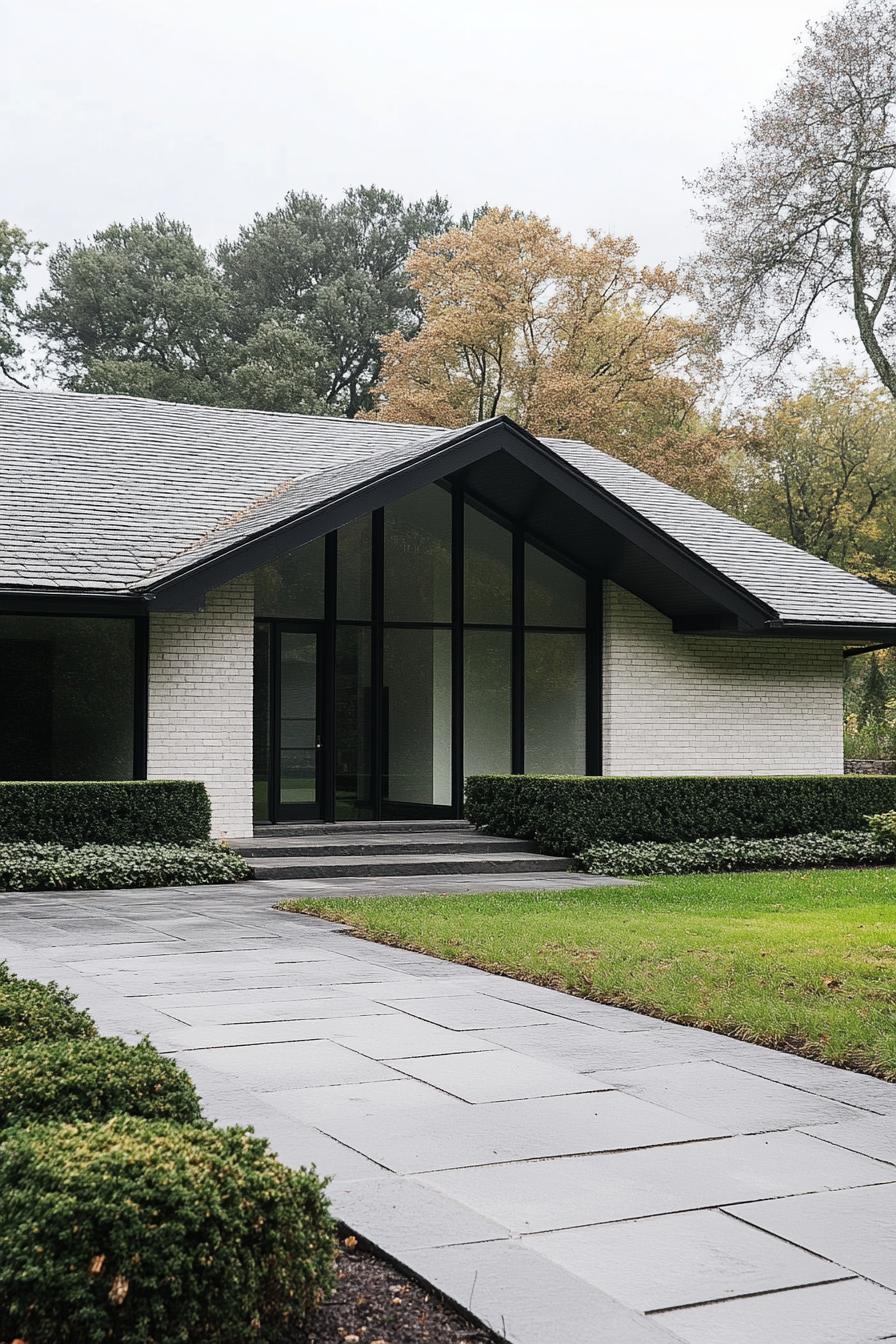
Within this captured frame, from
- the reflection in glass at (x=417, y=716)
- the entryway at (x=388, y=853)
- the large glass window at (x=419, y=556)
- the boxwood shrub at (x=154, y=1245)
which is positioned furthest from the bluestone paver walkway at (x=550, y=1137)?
the large glass window at (x=419, y=556)

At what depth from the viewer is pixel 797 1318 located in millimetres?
3365

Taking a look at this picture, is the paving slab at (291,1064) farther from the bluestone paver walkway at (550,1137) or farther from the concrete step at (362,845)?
the concrete step at (362,845)

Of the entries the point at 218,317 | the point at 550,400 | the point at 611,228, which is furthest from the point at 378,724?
the point at 218,317

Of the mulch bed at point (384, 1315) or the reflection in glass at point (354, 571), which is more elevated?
the reflection in glass at point (354, 571)

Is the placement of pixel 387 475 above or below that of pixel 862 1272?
above

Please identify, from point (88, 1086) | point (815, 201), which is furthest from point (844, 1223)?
point (815, 201)

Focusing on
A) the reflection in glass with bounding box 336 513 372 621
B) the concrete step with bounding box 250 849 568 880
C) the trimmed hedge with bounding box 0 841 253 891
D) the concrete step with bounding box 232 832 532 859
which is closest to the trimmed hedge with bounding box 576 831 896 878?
the concrete step with bounding box 250 849 568 880

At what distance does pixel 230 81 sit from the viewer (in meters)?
48.2

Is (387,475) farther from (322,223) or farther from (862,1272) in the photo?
(322,223)

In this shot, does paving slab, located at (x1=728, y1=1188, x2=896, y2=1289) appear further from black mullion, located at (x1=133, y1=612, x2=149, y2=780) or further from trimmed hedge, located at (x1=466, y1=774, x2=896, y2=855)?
black mullion, located at (x1=133, y1=612, x2=149, y2=780)

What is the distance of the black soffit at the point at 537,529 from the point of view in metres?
14.9

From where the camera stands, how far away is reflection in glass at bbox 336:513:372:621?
17.3 m

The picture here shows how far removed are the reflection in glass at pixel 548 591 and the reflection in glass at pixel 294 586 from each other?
2.83 m

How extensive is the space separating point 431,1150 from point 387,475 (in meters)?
11.6
